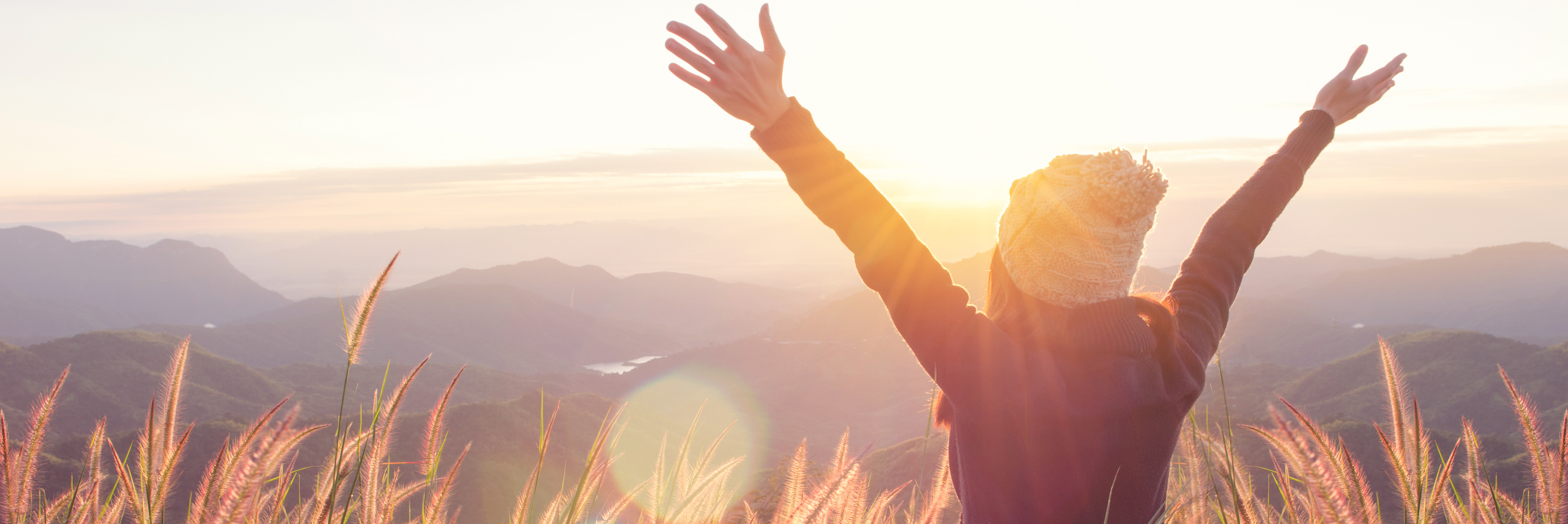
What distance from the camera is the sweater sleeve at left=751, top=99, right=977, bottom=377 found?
6.02 ft

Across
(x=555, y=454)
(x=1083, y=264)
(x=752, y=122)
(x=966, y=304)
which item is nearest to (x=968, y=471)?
(x=966, y=304)

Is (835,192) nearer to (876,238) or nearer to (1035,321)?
(876,238)

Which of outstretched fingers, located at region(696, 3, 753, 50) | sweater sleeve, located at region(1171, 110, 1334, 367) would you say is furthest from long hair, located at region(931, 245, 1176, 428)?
outstretched fingers, located at region(696, 3, 753, 50)

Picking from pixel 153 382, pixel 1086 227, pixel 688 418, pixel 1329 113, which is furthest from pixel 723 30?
pixel 153 382

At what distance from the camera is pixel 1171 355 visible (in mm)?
2084

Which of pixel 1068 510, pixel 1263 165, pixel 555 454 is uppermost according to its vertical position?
pixel 1263 165

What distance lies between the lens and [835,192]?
1.88m

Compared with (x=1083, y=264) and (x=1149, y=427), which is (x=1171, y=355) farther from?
(x=1083, y=264)

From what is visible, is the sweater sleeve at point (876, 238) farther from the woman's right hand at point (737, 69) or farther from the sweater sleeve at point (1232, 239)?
the sweater sleeve at point (1232, 239)

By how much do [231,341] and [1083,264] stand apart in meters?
250

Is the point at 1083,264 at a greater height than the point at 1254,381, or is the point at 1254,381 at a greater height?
the point at 1083,264

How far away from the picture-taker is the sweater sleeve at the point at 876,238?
1836mm

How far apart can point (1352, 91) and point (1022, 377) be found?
244 centimetres

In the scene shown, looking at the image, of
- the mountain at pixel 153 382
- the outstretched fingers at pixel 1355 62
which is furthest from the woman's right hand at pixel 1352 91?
the mountain at pixel 153 382
